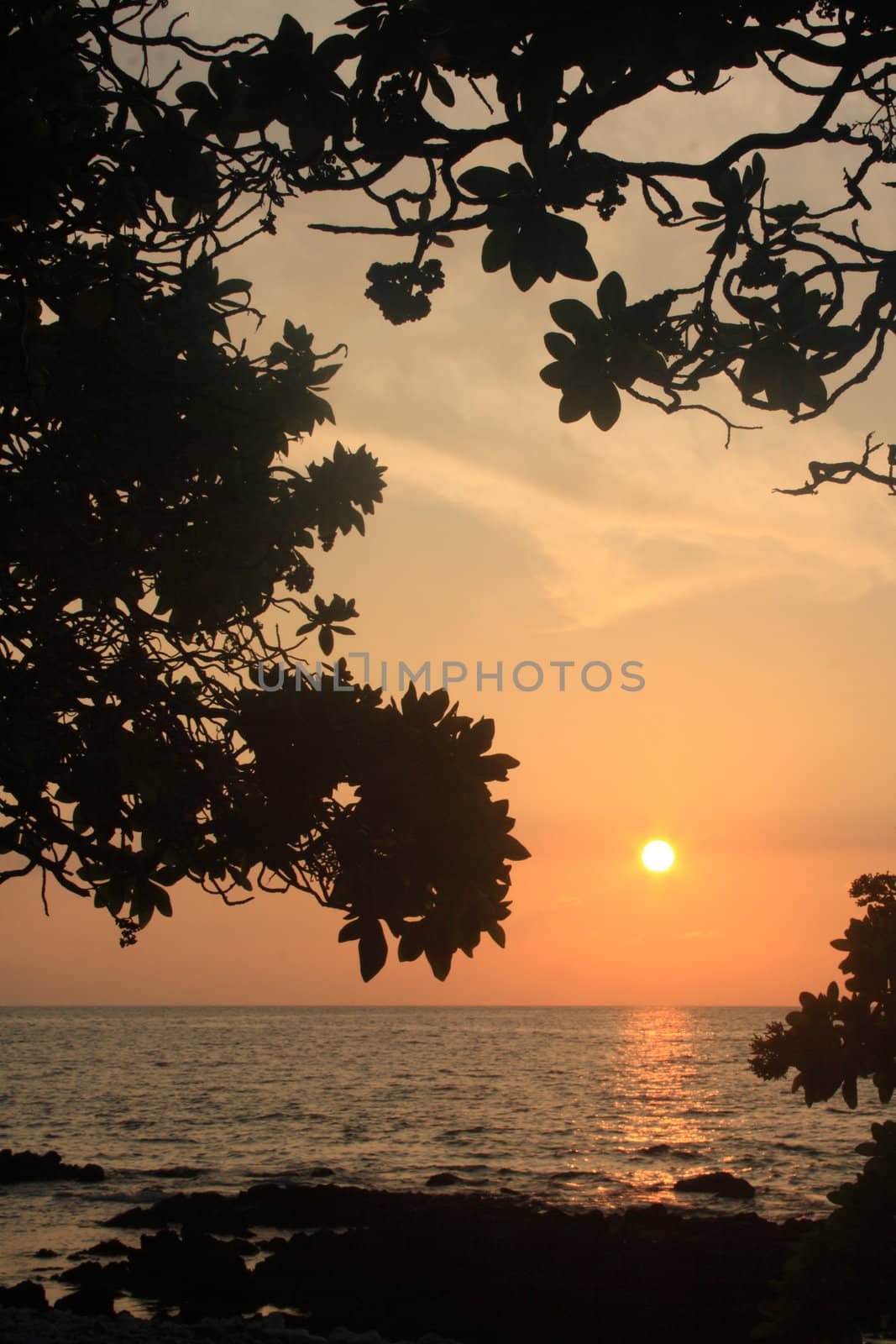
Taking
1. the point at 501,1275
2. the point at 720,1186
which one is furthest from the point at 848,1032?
the point at 720,1186

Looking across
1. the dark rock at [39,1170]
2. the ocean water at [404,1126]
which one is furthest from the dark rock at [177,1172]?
the dark rock at [39,1170]

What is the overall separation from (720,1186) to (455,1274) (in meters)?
15.8

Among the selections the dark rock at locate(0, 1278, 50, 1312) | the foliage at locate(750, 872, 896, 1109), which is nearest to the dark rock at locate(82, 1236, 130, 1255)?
the dark rock at locate(0, 1278, 50, 1312)

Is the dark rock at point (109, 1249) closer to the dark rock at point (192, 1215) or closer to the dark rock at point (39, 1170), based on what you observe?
the dark rock at point (192, 1215)

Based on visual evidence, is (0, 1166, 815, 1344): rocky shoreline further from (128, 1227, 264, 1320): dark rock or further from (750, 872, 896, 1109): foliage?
(750, 872, 896, 1109): foliage

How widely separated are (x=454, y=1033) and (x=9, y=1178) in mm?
135333

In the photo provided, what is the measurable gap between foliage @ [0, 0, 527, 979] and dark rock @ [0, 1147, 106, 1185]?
3071 cm

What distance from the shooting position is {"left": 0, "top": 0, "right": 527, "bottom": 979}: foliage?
18.5 feet

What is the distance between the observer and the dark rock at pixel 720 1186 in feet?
105

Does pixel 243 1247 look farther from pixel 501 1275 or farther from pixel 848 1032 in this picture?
pixel 848 1032

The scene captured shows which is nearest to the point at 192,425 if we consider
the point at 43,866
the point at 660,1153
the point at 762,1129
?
the point at 43,866

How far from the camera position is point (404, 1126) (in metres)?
50.0

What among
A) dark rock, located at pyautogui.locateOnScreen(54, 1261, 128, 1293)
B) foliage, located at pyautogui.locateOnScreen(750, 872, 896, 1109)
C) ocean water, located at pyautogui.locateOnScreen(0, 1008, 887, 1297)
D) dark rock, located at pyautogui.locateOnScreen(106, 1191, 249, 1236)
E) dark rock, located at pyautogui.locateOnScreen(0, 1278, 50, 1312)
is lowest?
ocean water, located at pyautogui.locateOnScreen(0, 1008, 887, 1297)

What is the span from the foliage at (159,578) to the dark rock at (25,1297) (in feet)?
36.2
